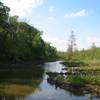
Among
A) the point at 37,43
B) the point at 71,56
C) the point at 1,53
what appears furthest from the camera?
the point at 71,56

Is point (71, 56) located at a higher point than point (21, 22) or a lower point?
lower

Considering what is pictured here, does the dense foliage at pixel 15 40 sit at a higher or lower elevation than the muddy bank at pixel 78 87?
higher

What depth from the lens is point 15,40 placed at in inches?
4080

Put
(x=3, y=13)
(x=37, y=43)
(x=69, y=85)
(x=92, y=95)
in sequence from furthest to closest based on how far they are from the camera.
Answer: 1. (x=37, y=43)
2. (x=3, y=13)
3. (x=69, y=85)
4. (x=92, y=95)

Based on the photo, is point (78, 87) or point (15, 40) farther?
point (15, 40)

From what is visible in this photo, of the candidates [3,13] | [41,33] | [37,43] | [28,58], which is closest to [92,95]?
[3,13]

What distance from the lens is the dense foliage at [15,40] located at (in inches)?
3599

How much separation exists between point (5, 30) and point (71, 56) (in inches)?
3051

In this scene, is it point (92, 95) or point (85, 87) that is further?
point (85, 87)

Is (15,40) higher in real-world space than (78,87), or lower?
higher

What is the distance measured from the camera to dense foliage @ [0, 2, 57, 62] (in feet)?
300

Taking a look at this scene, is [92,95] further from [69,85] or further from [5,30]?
[5,30]

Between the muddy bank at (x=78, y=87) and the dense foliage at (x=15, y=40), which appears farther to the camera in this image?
the dense foliage at (x=15, y=40)

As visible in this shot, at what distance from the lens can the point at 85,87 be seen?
3684 centimetres
